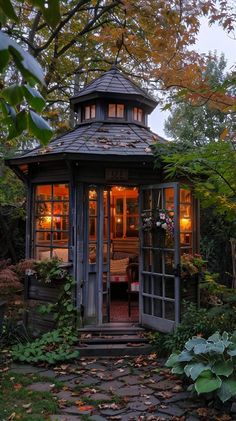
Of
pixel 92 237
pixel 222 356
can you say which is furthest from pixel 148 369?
pixel 92 237

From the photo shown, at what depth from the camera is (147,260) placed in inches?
250

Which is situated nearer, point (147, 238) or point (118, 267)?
point (147, 238)

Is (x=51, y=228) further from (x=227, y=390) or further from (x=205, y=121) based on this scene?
(x=205, y=121)

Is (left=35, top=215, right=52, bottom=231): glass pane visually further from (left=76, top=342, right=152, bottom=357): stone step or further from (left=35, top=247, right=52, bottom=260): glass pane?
(left=76, top=342, right=152, bottom=357): stone step

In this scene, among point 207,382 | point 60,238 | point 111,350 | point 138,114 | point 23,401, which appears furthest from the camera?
point 138,114

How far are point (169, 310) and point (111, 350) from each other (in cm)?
102

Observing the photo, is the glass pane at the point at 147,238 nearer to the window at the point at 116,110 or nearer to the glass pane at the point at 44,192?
the glass pane at the point at 44,192

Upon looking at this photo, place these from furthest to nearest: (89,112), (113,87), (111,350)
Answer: (89,112) < (113,87) < (111,350)

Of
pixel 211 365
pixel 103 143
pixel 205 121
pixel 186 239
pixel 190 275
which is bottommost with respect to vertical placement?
pixel 211 365

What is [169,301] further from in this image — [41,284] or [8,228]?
[8,228]

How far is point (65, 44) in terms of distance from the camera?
11.1 m

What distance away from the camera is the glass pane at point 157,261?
6070mm

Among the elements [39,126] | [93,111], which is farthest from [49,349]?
[39,126]

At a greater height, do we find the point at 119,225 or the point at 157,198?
the point at 157,198
